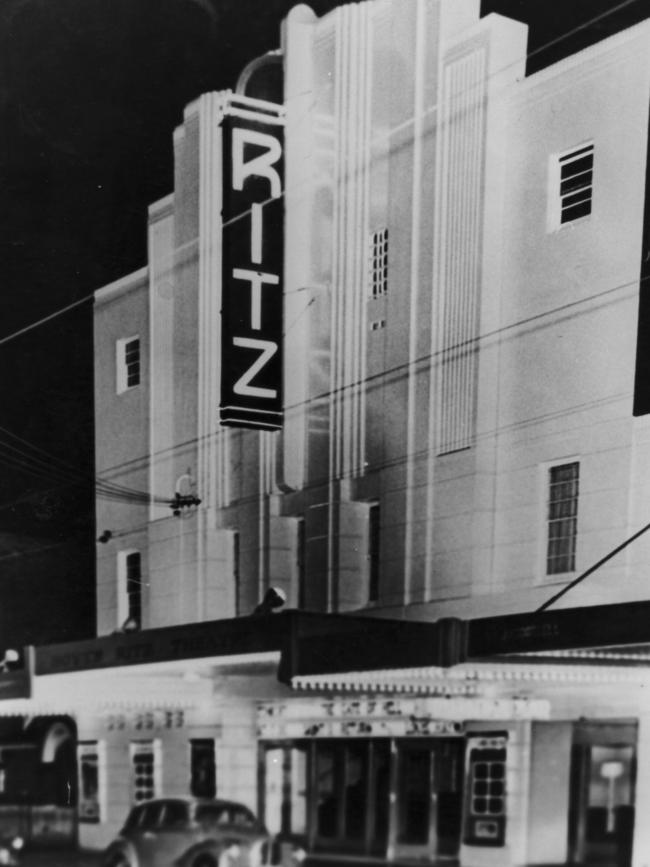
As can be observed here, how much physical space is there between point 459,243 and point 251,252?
7.36 ft

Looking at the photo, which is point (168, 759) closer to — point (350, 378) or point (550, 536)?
point (350, 378)

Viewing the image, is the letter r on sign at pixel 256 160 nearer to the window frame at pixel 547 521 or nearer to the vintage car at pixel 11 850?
the window frame at pixel 547 521

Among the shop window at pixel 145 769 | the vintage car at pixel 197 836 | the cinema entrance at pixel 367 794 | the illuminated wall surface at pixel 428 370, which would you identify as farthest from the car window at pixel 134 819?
the shop window at pixel 145 769

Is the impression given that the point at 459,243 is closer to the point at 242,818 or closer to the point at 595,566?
the point at 595,566

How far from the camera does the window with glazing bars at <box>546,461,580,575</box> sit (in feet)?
32.6

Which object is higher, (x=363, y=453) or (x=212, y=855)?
(x=363, y=453)

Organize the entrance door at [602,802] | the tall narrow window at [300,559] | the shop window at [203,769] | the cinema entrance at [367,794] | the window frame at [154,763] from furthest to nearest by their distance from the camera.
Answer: the window frame at [154,763] → the shop window at [203,769] → the tall narrow window at [300,559] → the cinema entrance at [367,794] → the entrance door at [602,802]

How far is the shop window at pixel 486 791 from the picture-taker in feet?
37.5

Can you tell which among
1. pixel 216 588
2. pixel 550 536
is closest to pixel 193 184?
pixel 216 588

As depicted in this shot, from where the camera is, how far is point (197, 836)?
11328 mm

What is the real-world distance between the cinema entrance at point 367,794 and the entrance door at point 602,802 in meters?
1.54

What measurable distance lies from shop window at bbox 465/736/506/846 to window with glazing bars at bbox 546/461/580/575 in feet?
8.63

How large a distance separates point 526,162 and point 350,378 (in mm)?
3152

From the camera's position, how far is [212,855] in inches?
442
